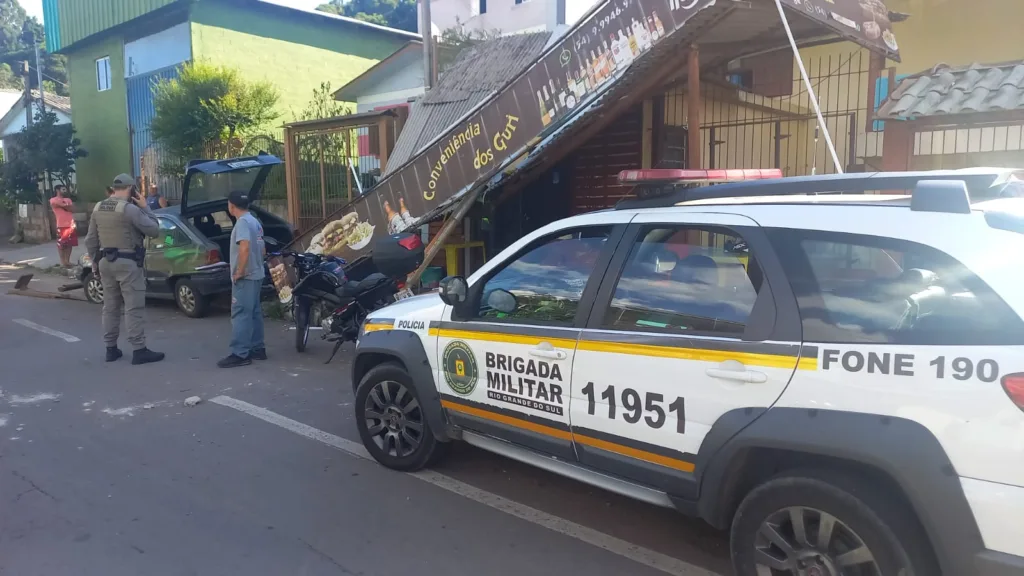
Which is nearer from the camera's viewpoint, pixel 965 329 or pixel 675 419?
pixel 965 329

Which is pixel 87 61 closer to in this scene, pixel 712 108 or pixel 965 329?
pixel 712 108

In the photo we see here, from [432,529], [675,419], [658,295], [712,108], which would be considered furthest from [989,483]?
[712,108]

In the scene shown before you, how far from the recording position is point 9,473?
15.0ft

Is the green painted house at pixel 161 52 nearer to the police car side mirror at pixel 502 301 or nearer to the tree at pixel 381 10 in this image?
the tree at pixel 381 10

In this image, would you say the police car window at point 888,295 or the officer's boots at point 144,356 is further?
the officer's boots at point 144,356

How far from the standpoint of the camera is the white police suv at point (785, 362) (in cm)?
230

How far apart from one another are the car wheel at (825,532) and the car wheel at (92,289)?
10.8 meters

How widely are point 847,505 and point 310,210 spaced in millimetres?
11922

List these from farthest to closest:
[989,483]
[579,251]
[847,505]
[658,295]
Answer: [579,251] → [658,295] → [847,505] → [989,483]

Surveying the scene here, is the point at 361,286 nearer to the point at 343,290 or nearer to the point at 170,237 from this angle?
the point at 343,290

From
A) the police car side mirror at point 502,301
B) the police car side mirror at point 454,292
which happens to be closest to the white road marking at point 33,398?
the police car side mirror at point 454,292

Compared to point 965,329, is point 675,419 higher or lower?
lower

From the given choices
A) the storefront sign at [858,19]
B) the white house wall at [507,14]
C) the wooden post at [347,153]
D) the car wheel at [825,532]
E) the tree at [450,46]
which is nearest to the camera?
the car wheel at [825,532]

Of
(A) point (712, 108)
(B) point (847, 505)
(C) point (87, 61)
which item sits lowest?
(B) point (847, 505)
